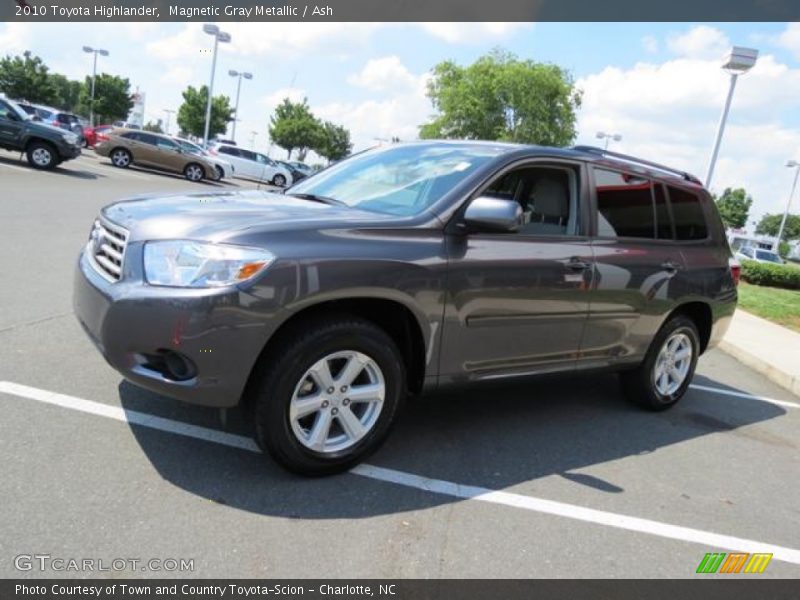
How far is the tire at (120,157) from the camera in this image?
24.7m

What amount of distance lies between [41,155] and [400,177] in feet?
55.2

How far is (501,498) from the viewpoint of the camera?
3.51 meters

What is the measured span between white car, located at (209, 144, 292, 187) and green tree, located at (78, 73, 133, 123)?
34.9m

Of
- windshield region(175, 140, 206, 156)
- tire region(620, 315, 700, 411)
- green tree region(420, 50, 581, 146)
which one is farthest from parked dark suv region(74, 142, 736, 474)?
green tree region(420, 50, 581, 146)

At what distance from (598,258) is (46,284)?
509cm

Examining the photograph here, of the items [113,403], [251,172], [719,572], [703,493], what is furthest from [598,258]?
[251,172]

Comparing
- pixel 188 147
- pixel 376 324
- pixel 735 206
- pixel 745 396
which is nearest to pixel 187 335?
pixel 376 324

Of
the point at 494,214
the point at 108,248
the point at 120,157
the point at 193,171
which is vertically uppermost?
the point at 494,214

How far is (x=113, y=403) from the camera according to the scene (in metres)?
3.87

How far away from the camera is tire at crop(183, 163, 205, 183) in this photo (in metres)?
25.9

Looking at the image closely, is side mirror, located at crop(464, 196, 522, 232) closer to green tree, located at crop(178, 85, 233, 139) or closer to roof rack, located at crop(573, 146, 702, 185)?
roof rack, located at crop(573, 146, 702, 185)

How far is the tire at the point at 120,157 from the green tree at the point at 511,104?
25.1 metres

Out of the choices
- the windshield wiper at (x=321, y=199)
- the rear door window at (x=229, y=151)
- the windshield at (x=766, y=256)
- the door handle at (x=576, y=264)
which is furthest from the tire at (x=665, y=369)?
the rear door window at (x=229, y=151)

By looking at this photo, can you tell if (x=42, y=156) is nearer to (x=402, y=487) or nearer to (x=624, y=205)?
(x=624, y=205)
